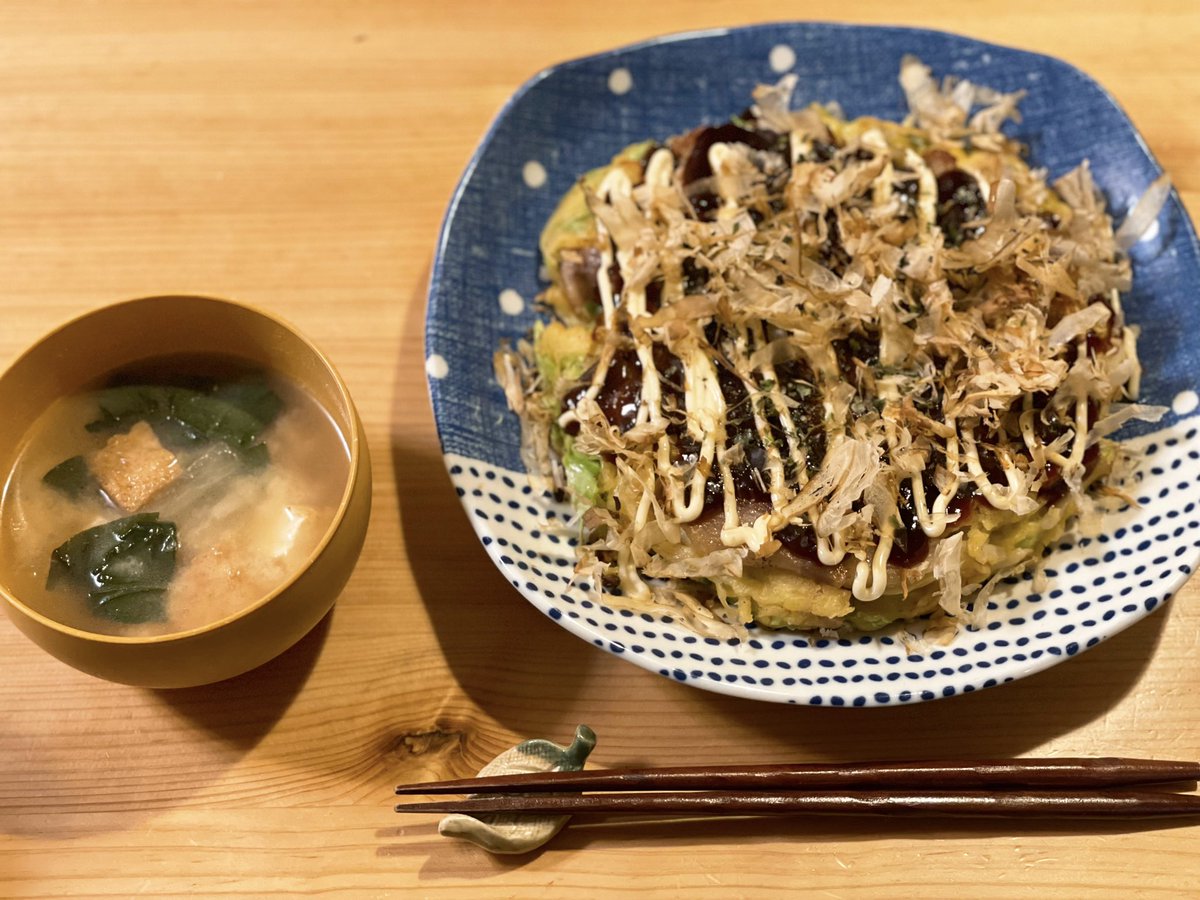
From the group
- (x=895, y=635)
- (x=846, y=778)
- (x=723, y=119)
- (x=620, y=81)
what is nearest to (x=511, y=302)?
(x=620, y=81)

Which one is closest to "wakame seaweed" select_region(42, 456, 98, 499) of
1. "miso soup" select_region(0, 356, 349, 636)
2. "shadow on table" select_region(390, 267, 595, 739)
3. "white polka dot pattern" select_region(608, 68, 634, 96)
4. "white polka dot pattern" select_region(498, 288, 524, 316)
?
"miso soup" select_region(0, 356, 349, 636)

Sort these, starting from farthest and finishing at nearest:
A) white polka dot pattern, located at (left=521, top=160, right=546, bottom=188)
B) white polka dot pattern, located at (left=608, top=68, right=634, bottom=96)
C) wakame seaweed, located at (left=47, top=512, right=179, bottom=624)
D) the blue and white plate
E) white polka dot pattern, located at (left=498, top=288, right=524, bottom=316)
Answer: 1. white polka dot pattern, located at (left=608, top=68, right=634, bottom=96)
2. white polka dot pattern, located at (left=521, top=160, right=546, bottom=188)
3. white polka dot pattern, located at (left=498, top=288, right=524, bottom=316)
4. the blue and white plate
5. wakame seaweed, located at (left=47, top=512, right=179, bottom=624)

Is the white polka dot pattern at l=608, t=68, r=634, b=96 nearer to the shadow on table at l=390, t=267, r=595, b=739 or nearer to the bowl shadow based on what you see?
the shadow on table at l=390, t=267, r=595, b=739

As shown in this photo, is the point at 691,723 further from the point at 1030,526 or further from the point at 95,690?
the point at 95,690

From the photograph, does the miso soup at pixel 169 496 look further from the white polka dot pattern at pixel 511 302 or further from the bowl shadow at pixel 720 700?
the white polka dot pattern at pixel 511 302

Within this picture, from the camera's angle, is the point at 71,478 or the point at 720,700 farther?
the point at 720,700

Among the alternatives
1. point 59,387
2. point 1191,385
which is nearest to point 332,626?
point 59,387

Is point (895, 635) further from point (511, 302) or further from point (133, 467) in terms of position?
point (133, 467)

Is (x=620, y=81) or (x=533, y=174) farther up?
(x=620, y=81)
